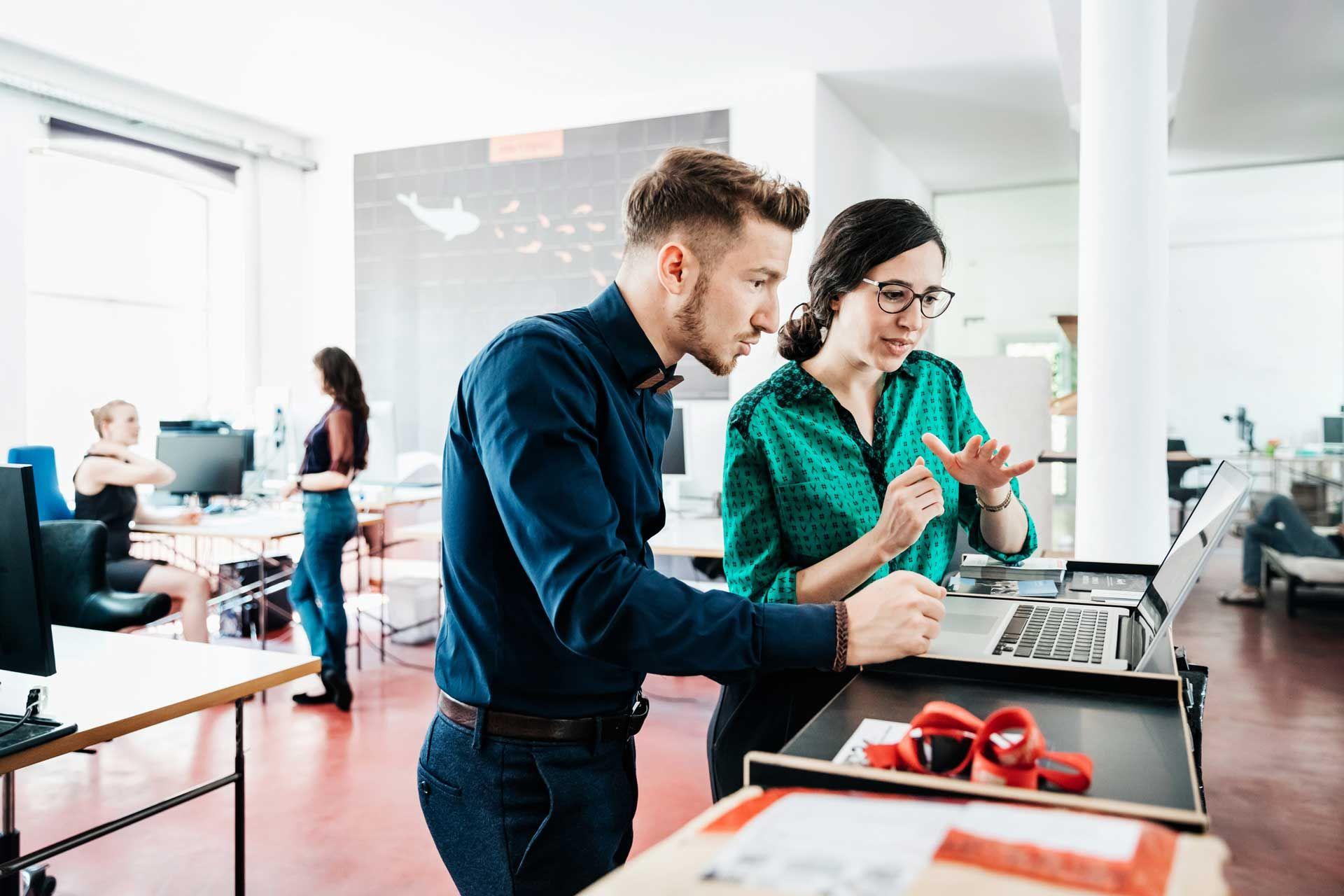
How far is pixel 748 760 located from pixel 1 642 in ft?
4.07

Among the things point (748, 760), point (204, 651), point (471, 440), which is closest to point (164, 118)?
point (204, 651)

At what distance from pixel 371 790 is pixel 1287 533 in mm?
5617

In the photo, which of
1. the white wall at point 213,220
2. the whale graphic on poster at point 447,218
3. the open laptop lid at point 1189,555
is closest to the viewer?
the open laptop lid at point 1189,555

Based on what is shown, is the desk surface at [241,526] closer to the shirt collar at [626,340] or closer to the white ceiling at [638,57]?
the white ceiling at [638,57]

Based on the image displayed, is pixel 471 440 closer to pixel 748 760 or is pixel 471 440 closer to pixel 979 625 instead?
pixel 748 760

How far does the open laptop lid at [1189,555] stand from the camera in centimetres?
109

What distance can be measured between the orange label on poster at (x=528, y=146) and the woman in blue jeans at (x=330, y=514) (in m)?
3.01

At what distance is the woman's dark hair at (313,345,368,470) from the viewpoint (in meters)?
4.14

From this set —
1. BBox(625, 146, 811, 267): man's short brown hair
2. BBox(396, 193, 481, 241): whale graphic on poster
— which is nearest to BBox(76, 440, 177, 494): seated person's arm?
BBox(396, 193, 481, 241): whale graphic on poster

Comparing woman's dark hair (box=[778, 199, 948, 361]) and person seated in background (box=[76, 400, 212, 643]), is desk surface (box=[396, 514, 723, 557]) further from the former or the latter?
woman's dark hair (box=[778, 199, 948, 361])

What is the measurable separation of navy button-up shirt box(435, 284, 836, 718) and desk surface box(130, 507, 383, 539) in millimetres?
3581

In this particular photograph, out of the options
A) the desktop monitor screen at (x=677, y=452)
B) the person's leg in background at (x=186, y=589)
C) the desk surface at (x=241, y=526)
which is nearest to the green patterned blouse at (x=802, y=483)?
the desktop monitor screen at (x=677, y=452)

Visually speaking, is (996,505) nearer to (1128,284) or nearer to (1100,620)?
(1100,620)

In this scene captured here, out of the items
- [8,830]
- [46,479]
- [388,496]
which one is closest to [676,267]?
[8,830]
